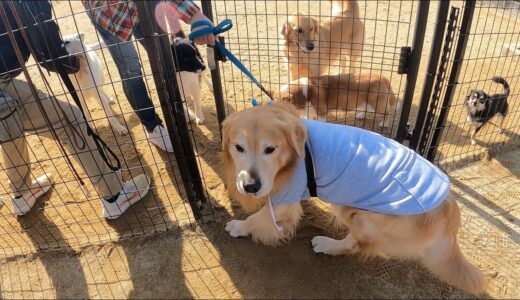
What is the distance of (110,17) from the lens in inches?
120

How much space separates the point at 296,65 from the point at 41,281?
139 inches

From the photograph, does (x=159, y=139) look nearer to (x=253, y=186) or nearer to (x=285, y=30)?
(x=253, y=186)

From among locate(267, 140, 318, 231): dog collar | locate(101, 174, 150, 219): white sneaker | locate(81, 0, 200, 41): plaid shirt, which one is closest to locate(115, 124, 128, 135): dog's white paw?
locate(101, 174, 150, 219): white sneaker

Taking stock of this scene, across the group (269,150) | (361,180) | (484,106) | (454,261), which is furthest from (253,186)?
(484,106)

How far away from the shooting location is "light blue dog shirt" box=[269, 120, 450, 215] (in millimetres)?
2174

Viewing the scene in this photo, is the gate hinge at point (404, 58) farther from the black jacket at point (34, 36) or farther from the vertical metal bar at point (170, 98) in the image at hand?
the black jacket at point (34, 36)

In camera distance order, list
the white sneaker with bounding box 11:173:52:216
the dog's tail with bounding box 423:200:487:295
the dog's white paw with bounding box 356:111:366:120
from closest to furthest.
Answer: the dog's tail with bounding box 423:200:487:295
the white sneaker with bounding box 11:173:52:216
the dog's white paw with bounding box 356:111:366:120

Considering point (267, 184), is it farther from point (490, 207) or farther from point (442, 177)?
point (490, 207)

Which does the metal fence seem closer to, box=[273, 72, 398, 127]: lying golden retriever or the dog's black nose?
the dog's black nose

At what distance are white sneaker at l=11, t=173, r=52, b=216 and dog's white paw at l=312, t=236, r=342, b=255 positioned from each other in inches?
91.3

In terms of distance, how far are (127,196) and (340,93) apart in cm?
240

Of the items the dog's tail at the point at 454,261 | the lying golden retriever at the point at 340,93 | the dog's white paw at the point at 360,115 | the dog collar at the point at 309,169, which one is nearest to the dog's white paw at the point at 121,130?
the lying golden retriever at the point at 340,93

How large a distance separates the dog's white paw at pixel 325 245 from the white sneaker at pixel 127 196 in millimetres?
1562

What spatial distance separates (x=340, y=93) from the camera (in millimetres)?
4098
